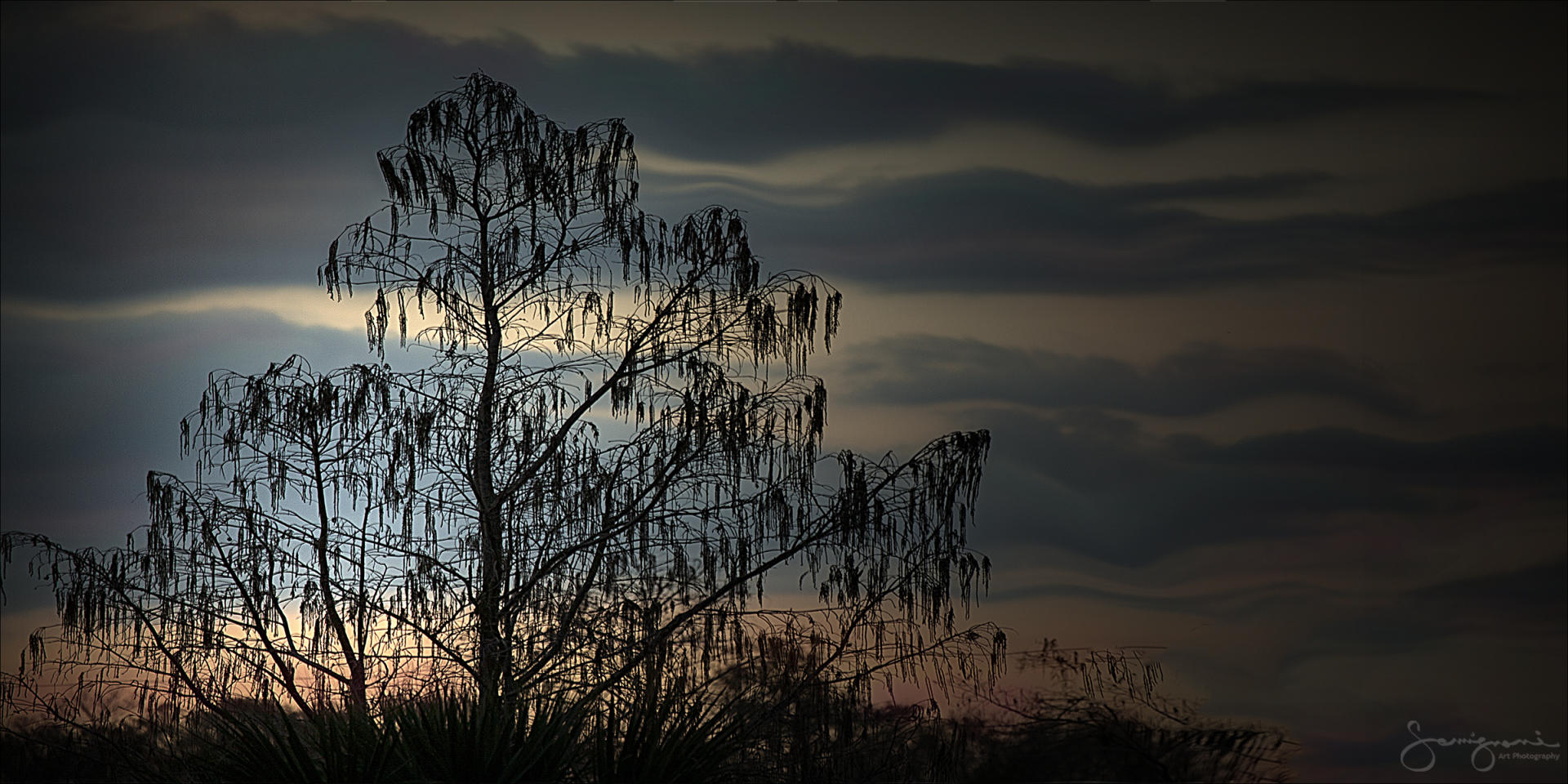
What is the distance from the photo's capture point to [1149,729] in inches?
346

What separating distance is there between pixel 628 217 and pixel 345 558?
316 cm

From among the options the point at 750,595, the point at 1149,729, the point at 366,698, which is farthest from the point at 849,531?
the point at 366,698

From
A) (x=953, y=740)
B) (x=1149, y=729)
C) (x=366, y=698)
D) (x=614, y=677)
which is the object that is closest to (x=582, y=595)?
(x=614, y=677)

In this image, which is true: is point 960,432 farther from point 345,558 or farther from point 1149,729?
point 345,558

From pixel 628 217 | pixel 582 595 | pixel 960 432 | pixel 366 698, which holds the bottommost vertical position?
pixel 366 698

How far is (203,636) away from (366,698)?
1.49 m

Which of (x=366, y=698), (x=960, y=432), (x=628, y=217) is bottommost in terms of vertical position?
(x=366, y=698)

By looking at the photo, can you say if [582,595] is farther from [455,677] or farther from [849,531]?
[849,531]

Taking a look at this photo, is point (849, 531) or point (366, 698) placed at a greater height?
point (849, 531)

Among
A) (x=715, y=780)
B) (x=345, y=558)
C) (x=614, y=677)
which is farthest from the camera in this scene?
(x=345, y=558)

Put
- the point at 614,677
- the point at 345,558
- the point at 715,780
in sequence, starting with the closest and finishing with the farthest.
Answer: the point at 715,780, the point at 614,677, the point at 345,558

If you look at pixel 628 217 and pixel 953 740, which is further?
pixel 628 217

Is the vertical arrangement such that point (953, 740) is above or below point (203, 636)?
below

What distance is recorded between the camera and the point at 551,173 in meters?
10.0
